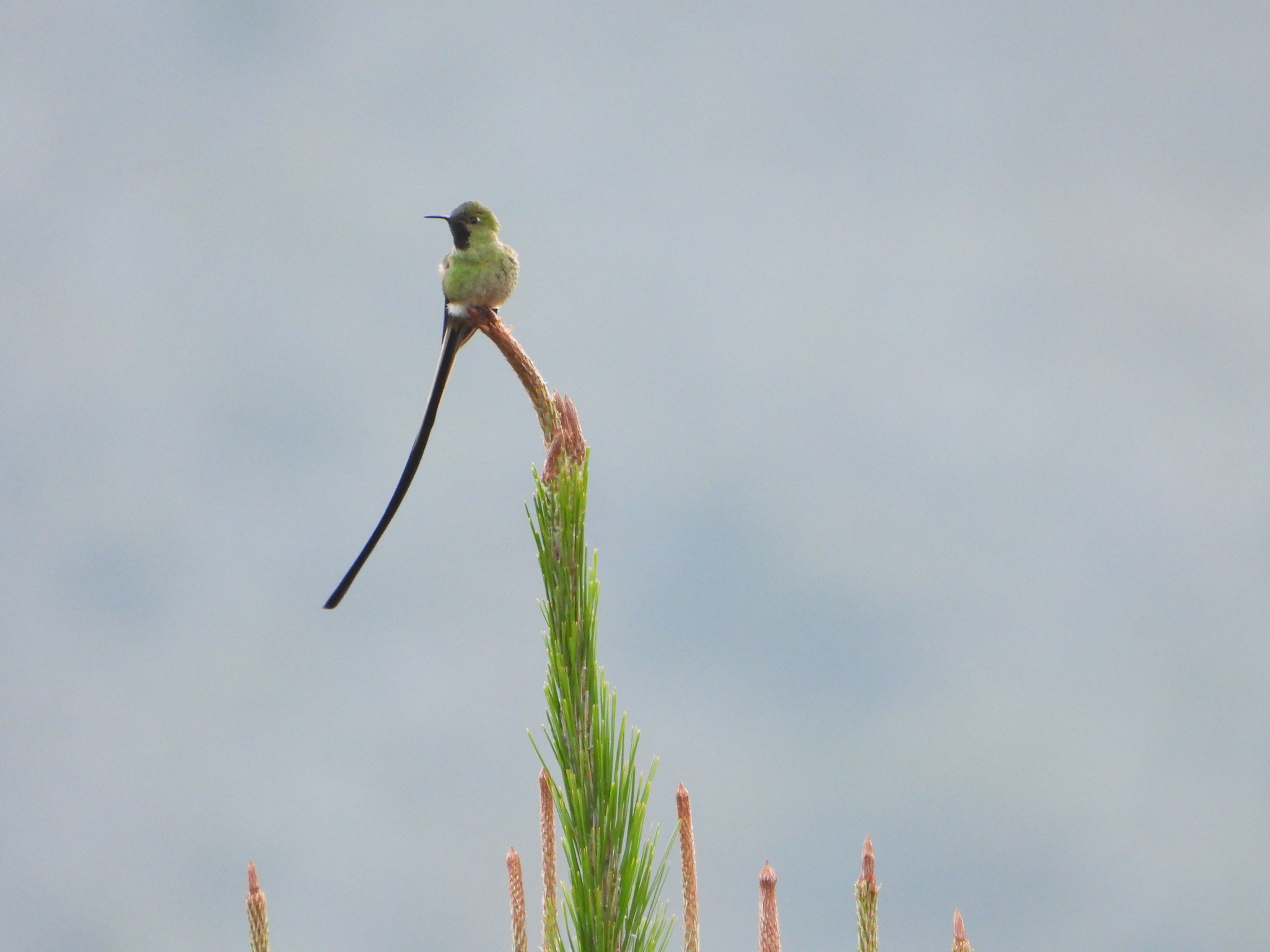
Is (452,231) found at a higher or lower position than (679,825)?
higher

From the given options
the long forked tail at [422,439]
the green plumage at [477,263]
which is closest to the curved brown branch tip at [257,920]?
the long forked tail at [422,439]

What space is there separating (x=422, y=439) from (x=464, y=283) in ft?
3.89

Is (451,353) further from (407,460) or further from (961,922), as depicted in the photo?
(961,922)

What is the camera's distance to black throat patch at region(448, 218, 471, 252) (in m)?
4.69

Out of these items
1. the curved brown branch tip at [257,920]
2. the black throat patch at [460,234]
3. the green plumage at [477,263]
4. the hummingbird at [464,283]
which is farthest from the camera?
the black throat patch at [460,234]

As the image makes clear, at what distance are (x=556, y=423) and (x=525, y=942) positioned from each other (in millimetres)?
1569

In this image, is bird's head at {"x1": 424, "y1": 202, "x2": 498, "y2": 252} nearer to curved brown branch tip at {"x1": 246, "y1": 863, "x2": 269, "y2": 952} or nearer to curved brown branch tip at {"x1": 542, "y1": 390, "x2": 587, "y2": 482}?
curved brown branch tip at {"x1": 542, "y1": 390, "x2": 587, "y2": 482}

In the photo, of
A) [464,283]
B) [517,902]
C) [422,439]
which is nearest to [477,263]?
[464,283]

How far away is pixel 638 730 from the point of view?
2.83m

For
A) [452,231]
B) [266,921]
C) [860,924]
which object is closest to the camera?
[266,921]

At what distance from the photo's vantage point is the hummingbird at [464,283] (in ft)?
11.3

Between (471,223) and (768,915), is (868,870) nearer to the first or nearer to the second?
(768,915)

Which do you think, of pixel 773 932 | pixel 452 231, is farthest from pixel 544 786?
pixel 452 231

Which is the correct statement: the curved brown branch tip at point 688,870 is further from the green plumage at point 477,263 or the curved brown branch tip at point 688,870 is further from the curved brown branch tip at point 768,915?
the green plumage at point 477,263
